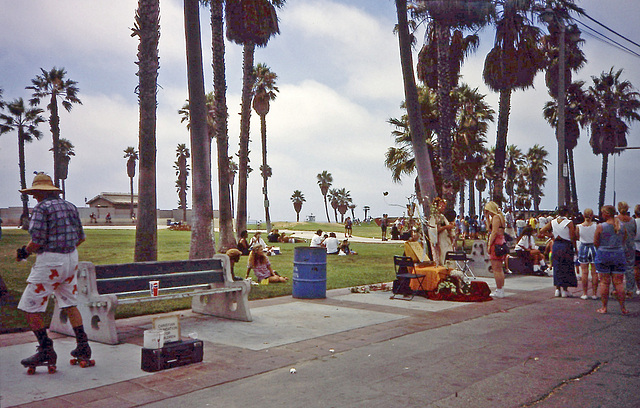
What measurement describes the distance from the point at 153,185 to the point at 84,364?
7412 mm

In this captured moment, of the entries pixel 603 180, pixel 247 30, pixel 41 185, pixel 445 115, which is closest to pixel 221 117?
pixel 247 30

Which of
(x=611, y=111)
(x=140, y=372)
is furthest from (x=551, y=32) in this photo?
(x=140, y=372)

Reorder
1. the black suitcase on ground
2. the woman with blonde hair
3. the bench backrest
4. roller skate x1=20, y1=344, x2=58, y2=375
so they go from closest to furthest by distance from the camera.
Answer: roller skate x1=20, y1=344, x2=58, y2=375, the black suitcase on ground, the bench backrest, the woman with blonde hair

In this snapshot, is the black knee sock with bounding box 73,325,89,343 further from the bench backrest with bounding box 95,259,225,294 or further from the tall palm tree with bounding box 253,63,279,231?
the tall palm tree with bounding box 253,63,279,231

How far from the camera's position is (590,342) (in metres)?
7.34

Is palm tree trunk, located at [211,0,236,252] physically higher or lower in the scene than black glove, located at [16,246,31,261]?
higher

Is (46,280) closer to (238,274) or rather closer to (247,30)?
(238,274)

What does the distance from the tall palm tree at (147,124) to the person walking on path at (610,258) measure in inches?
354

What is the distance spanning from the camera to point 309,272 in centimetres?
1105

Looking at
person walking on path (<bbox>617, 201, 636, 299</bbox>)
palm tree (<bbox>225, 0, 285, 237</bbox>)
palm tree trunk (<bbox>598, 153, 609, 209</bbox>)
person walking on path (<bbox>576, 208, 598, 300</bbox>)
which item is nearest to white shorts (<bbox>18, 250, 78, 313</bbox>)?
person walking on path (<bbox>576, 208, 598, 300</bbox>)

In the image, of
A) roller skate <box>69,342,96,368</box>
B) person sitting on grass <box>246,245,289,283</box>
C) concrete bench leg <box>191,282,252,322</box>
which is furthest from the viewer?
person sitting on grass <box>246,245,289,283</box>

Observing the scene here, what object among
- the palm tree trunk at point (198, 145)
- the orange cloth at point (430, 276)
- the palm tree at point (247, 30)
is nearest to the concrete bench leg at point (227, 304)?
the orange cloth at point (430, 276)

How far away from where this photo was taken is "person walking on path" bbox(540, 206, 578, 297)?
11.7 metres

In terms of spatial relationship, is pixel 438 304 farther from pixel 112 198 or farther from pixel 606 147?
pixel 112 198
